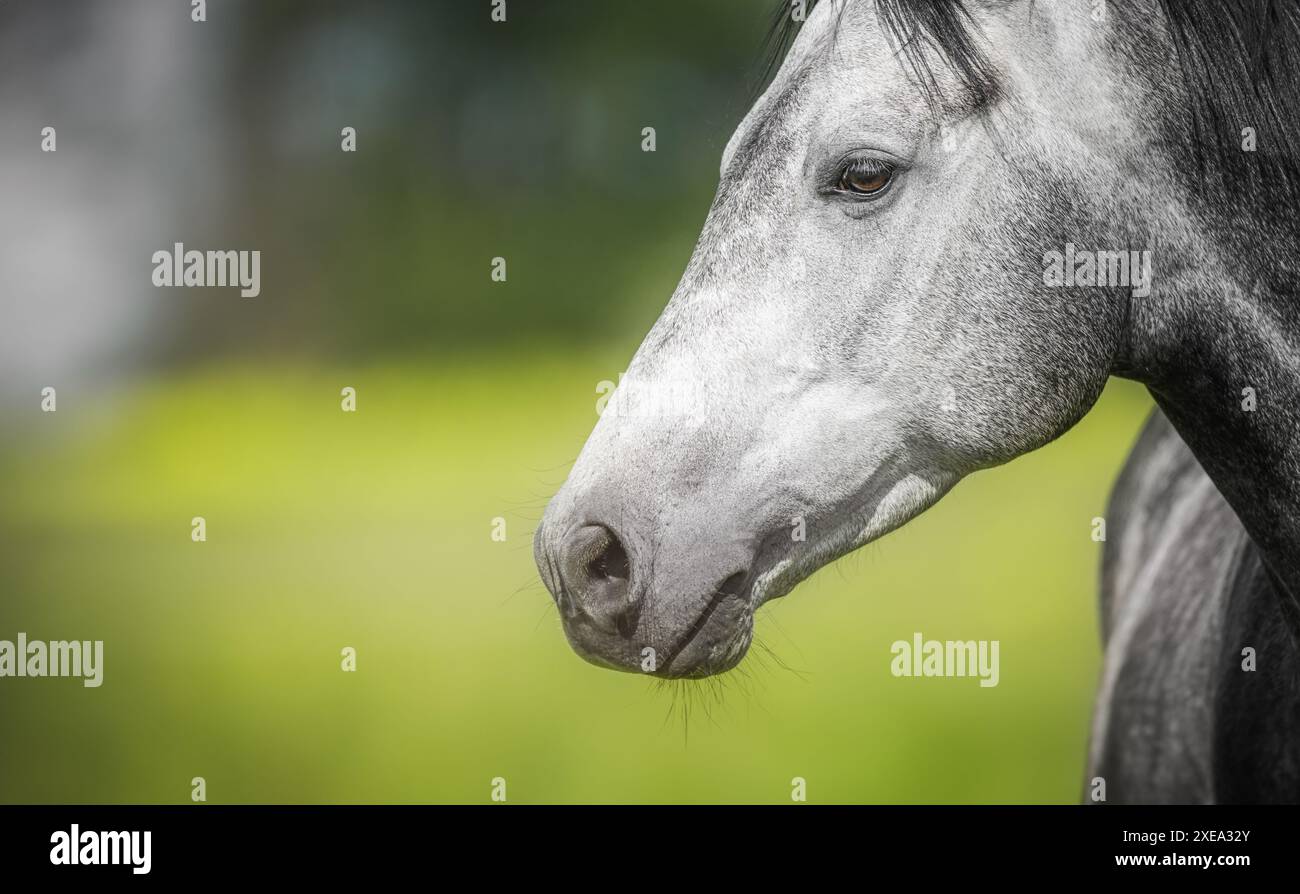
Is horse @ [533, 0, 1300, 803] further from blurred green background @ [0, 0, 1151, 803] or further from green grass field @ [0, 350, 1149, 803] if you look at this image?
blurred green background @ [0, 0, 1151, 803]

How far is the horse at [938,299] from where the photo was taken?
190 cm

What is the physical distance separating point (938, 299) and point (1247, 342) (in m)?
0.52

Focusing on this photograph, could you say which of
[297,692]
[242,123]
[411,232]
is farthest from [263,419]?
[297,692]

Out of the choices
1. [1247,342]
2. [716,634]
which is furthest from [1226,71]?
[716,634]

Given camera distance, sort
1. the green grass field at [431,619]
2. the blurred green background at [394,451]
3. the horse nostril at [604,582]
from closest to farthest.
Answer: the horse nostril at [604,582] → the green grass field at [431,619] → the blurred green background at [394,451]

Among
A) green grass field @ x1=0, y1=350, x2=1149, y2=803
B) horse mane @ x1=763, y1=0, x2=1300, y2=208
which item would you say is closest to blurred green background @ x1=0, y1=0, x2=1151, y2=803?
green grass field @ x1=0, y1=350, x2=1149, y2=803

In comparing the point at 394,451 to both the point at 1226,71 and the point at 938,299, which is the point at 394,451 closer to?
the point at 938,299

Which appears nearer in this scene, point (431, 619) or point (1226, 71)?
point (1226, 71)

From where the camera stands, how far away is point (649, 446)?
188 centimetres

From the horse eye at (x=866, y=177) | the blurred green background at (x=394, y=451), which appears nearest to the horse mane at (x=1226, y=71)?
the horse eye at (x=866, y=177)

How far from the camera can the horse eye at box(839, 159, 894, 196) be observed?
6.29ft

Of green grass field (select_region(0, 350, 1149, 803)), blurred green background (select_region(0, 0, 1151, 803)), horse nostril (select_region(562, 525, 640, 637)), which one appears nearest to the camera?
horse nostril (select_region(562, 525, 640, 637))

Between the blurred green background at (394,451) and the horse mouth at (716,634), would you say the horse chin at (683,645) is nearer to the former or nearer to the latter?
the horse mouth at (716,634)

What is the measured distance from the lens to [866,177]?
6.33ft
